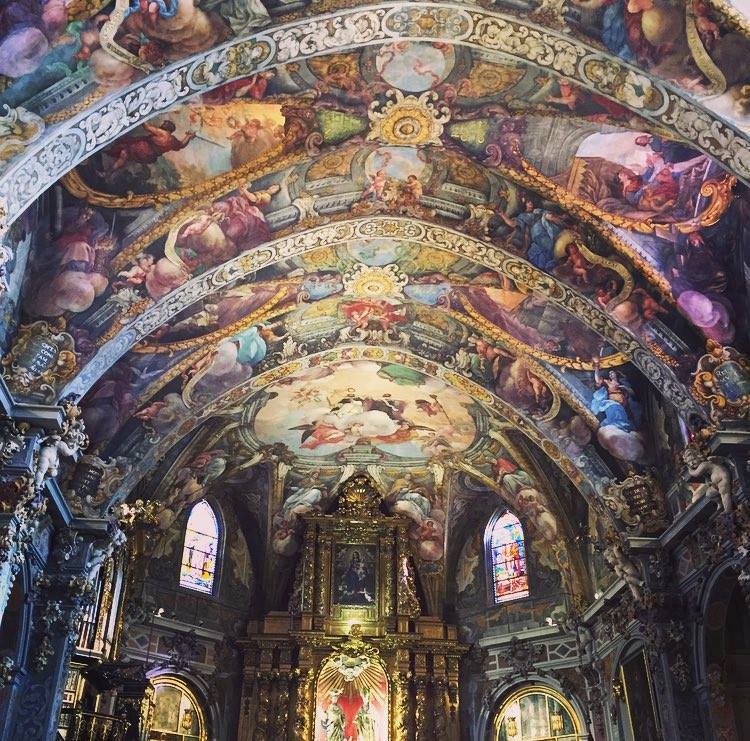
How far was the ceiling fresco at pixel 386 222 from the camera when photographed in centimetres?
938

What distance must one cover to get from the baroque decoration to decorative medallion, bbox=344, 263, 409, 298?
10cm

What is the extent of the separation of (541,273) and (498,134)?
2.57m

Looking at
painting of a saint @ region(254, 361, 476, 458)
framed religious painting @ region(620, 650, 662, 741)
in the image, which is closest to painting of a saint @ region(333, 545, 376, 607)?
painting of a saint @ region(254, 361, 476, 458)

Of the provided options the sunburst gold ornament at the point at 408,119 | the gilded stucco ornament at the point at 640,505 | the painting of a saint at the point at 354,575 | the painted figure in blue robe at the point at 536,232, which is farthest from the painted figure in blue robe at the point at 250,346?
the painting of a saint at the point at 354,575

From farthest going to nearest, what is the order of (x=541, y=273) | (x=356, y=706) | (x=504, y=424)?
(x=356, y=706)
(x=504, y=424)
(x=541, y=273)

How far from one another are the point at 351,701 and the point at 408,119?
45.4ft

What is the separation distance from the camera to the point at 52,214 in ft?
37.6

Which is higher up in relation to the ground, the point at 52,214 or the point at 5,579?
the point at 52,214

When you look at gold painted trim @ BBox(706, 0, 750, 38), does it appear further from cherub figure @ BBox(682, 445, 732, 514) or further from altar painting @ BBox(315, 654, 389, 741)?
altar painting @ BBox(315, 654, 389, 741)

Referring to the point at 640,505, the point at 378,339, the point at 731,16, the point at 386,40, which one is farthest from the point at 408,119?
the point at 640,505

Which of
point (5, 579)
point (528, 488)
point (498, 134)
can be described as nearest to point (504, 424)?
point (528, 488)

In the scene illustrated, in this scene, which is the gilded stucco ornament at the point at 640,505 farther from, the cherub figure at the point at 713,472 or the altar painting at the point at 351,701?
the altar painting at the point at 351,701

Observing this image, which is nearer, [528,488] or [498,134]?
[498,134]

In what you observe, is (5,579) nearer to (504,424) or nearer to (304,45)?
(304,45)
